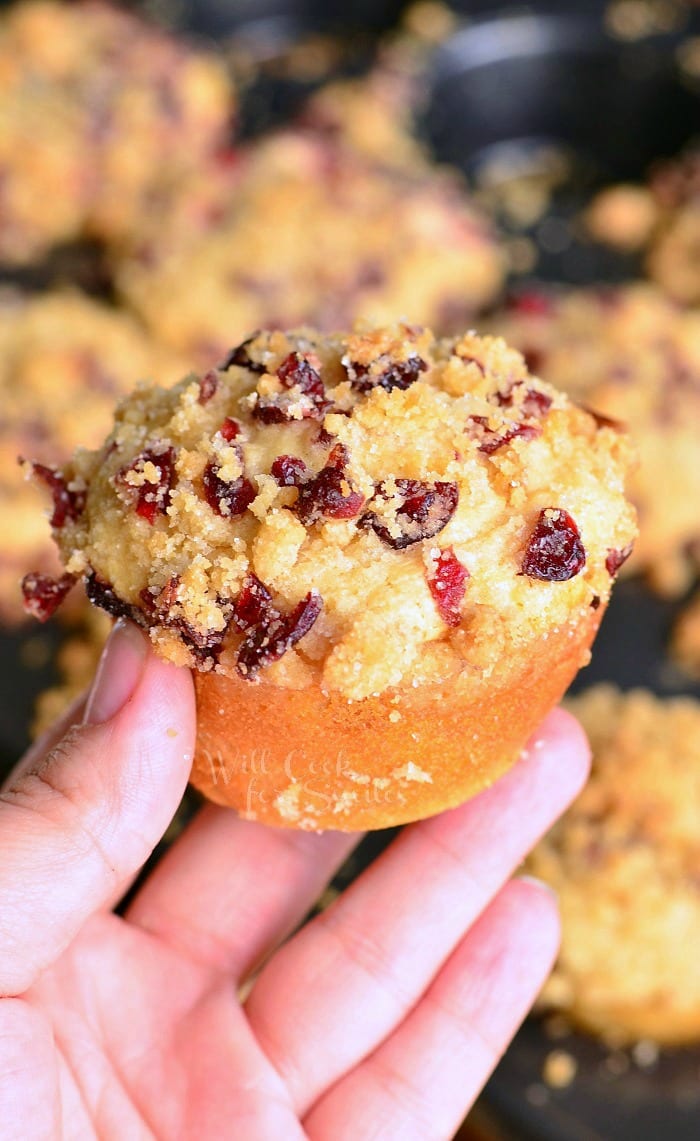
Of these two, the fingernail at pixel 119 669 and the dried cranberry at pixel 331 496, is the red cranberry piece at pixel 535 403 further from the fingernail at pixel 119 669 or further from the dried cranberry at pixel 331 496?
the fingernail at pixel 119 669

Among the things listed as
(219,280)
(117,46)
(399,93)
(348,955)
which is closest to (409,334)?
(348,955)

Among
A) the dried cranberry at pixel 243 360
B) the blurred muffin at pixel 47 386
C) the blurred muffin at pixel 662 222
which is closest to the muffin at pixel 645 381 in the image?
the blurred muffin at pixel 662 222

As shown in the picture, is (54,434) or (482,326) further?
(482,326)

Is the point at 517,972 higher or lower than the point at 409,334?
lower

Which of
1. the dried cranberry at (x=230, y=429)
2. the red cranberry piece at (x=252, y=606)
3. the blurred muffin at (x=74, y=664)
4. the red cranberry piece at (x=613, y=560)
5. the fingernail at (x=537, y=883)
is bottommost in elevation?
the fingernail at (x=537, y=883)

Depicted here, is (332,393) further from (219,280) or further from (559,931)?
(219,280)

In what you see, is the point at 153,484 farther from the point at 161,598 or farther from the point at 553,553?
the point at 553,553

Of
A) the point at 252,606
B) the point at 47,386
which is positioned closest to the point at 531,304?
the point at 47,386

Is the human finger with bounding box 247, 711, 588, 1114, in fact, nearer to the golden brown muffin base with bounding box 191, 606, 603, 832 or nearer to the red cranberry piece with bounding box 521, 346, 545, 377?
the golden brown muffin base with bounding box 191, 606, 603, 832
